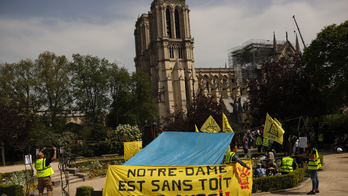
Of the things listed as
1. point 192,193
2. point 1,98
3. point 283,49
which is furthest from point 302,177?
point 283,49

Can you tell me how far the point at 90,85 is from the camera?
141 feet

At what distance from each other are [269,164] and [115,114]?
35788mm

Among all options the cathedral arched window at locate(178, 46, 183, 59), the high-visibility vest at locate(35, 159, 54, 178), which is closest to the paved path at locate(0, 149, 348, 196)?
the high-visibility vest at locate(35, 159, 54, 178)

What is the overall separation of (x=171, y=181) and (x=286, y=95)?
1984 cm

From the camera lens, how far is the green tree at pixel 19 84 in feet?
120

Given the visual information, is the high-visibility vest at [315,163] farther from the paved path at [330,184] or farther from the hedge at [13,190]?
the hedge at [13,190]

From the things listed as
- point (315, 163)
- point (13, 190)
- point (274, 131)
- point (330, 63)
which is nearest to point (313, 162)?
point (315, 163)

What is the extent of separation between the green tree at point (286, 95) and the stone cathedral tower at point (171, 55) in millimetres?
37967

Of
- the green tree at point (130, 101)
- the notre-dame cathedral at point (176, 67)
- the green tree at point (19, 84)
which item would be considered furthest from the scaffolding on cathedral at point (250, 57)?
the green tree at point (19, 84)

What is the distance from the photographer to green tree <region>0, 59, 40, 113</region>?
120 ft

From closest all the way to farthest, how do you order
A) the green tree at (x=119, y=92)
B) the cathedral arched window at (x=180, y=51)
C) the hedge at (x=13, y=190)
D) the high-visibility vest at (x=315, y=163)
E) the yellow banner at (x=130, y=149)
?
the high-visibility vest at (x=315, y=163)
the hedge at (x=13, y=190)
the yellow banner at (x=130, y=149)
the green tree at (x=119, y=92)
the cathedral arched window at (x=180, y=51)

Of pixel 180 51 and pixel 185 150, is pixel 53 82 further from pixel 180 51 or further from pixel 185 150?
pixel 180 51

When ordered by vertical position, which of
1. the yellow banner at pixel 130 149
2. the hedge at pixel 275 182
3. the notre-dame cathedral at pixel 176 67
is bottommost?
the hedge at pixel 275 182

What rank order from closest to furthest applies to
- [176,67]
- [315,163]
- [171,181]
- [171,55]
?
1. [171,181]
2. [315,163]
3. [176,67]
4. [171,55]
